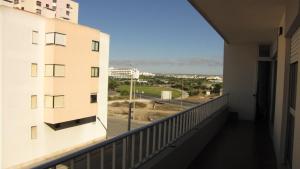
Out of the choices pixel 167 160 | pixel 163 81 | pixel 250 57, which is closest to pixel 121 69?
pixel 250 57

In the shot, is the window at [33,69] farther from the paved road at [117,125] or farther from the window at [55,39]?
the paved road at [117,125]

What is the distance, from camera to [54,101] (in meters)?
20.5

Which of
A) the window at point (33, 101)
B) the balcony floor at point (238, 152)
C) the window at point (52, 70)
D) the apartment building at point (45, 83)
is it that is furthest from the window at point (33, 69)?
the balcony floor at point (238, 152)

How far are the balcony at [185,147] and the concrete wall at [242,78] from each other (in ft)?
6.16

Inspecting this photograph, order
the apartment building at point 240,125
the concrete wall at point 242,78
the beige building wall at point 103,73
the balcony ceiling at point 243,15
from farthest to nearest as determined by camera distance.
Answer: the beige building wall at point 103,73
the concrete wall at point 242,78
the balcony ceiling at point 243,15
the apartment building at point 240,125

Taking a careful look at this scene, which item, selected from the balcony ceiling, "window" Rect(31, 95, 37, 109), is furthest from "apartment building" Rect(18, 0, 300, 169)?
"window" Rect(31, 95, 37, 109)

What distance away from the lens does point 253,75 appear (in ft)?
35.5

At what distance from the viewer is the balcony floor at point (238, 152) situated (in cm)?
497

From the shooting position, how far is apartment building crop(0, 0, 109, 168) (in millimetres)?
17344

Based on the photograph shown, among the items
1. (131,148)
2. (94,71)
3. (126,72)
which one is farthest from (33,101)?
(131,148)

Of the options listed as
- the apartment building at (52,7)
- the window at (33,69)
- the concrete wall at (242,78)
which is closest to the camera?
the concrete wall at (242,78)

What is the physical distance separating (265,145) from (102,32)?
65.4 ft

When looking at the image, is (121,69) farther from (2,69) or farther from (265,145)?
(265,145)

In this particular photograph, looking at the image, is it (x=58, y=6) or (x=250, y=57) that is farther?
(x=58, y=6)
